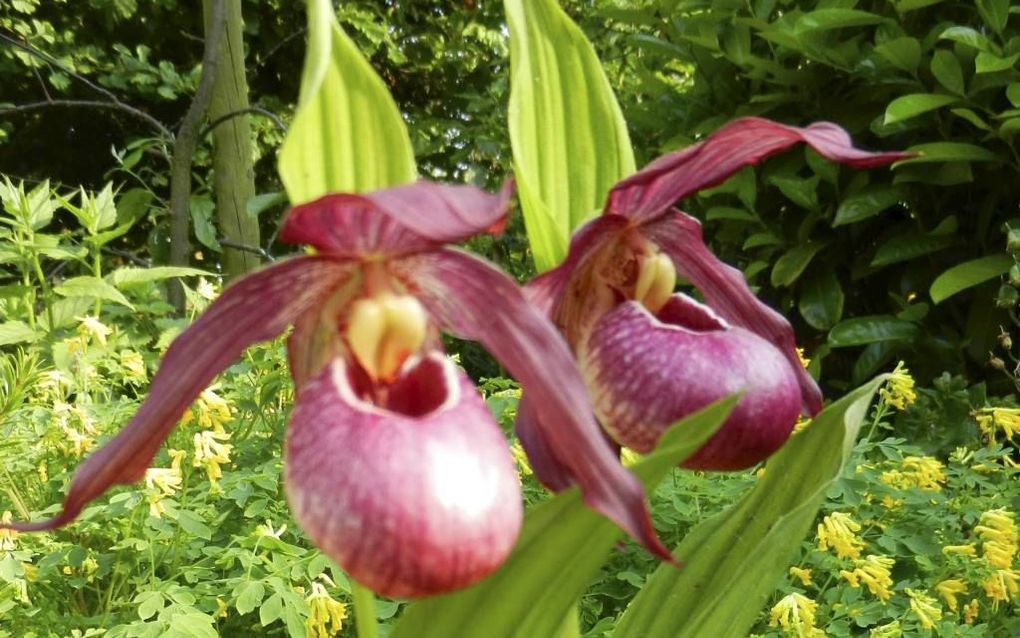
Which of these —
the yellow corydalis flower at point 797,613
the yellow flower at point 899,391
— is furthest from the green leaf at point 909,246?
the yellow corydalis flower at point 797,613

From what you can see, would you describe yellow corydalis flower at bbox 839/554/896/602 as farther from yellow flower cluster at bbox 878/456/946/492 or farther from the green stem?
the green stem

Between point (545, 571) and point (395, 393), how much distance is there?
150 millimetres

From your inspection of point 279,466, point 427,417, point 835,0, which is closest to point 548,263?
point 427,417

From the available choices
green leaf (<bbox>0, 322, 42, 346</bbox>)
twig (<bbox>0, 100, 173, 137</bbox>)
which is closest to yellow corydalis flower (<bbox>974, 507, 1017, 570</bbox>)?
green leaf (<bbox>0, 322, 42, 346</bbox>)

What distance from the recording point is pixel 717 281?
77 centimetres

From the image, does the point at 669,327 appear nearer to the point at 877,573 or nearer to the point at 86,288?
the point at 877,573

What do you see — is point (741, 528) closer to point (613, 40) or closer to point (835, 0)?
point (835, 0)

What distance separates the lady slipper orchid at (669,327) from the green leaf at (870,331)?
121 centimetres

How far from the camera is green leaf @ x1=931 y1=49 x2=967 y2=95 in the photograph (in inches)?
67.6

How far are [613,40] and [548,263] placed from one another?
328cm

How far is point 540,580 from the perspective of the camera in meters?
0.55

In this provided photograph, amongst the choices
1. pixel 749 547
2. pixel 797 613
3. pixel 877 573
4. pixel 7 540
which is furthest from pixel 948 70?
pixel 7 540

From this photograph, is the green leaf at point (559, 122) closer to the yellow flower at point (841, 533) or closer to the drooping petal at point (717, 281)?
the drooping petal at point (717, 281)

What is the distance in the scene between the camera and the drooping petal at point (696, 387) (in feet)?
1.94
